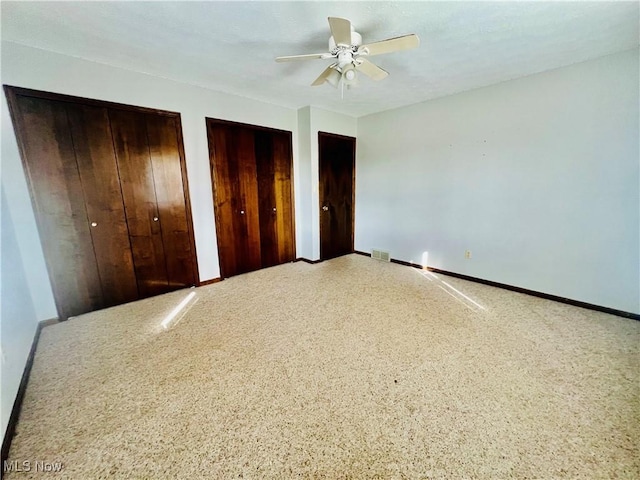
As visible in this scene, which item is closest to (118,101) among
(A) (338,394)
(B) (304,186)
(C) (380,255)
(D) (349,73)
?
(D) (349,73)

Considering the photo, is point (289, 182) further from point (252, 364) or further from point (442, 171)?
point (252, 364)

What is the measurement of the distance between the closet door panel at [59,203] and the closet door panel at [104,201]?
0.17 feet

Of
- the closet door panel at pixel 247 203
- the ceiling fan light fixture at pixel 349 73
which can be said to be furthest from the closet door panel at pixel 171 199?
the ceiling fan light fixture at pixel 349 73

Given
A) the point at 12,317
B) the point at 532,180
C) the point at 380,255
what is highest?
the point at 532,180

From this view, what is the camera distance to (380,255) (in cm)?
452

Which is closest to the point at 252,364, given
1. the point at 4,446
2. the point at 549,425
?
the point at 4,446

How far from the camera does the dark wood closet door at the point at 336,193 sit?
168 inches

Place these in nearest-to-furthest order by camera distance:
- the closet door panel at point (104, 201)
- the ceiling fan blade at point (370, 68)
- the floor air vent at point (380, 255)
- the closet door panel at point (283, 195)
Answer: the ceiling fan blade at point (370, 68) → the closet door panel at point (104, 201) → the closet door panel at point (283, 195) → the floor air vent at point (380, 255)

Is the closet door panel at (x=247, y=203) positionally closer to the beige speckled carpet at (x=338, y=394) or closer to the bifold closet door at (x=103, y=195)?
the bifold closet door at (x=103, y=195)

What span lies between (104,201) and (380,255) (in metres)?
3.82

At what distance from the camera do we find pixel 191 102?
3.05 metres

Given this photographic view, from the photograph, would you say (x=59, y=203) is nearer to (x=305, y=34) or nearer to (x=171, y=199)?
(x=171, y=199)

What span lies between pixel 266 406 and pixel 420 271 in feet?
10.0

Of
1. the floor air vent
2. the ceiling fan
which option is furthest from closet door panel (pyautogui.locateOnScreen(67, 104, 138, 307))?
the floor air vent
